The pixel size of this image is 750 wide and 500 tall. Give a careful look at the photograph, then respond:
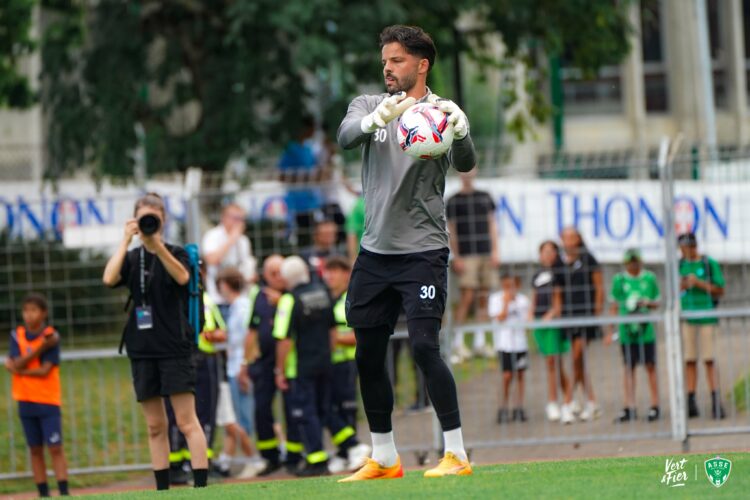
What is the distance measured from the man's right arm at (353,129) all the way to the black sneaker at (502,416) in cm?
604

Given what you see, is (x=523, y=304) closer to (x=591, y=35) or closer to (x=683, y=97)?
(x=591, y=35)

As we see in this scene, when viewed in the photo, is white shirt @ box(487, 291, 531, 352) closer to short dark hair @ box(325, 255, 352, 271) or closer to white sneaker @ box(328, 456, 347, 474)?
short dark hair @ box(325, 255, 352, 271)

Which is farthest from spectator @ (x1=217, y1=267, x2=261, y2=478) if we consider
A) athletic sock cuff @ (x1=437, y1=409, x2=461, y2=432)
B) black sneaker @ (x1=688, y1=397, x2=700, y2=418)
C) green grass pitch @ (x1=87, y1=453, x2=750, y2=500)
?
athletic sock cuff @ (x1=437, y1=409, x2=461, y2=432)

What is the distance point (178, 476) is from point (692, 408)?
13.9ft

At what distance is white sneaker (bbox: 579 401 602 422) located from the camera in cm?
1348

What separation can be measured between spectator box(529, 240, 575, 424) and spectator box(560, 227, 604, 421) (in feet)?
0.24

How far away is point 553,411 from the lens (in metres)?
13.5

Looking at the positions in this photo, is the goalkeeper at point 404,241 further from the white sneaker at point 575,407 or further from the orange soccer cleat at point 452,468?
the white sneaker at point 575,407

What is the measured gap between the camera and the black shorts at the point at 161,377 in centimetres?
929

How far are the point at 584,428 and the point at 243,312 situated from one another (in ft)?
10.4

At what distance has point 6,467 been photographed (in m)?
13.5

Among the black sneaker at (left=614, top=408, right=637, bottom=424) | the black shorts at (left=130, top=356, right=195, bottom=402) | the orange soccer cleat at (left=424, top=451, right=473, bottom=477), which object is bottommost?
the black sneaker at (left=614, top=408, right=637, bottom=424)

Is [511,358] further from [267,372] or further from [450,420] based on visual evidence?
[450,420]

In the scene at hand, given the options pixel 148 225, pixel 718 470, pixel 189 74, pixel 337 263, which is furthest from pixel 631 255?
pixel 189 74
